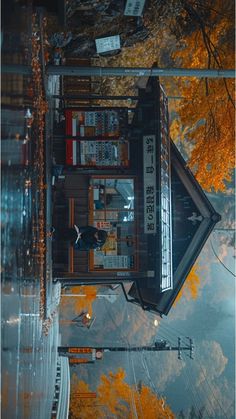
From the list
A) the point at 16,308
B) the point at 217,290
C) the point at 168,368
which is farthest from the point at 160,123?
the point at 217,290

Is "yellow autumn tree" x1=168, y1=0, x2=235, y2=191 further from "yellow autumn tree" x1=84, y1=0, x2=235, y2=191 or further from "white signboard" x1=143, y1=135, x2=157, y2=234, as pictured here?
"white signboard" x1=143, y1=135, x2=157, y2=234

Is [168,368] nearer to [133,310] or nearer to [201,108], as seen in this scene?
[133,310]

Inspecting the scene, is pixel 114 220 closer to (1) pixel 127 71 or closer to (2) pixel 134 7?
(1) pixel 127 71

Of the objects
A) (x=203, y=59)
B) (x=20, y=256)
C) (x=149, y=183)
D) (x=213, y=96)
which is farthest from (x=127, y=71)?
(x=203, y=59)

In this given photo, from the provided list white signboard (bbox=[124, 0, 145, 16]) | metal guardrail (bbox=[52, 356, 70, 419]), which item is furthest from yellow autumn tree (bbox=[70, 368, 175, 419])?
white signboard (bbox=[124, 0, 145, 16])

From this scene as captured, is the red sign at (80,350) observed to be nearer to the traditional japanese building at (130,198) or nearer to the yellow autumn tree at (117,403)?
the traditional japanese building at (130,198)
